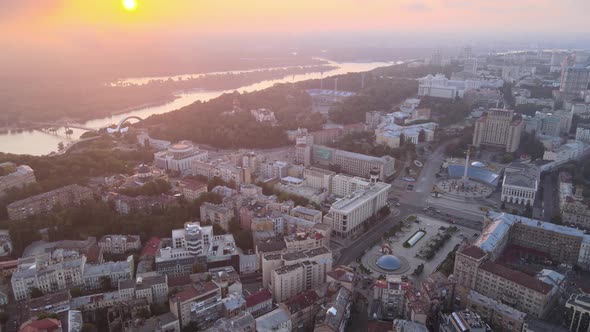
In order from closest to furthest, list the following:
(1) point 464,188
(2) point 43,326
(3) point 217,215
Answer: (2) point 43,326, (3) point 217,215, (1) point 464,188

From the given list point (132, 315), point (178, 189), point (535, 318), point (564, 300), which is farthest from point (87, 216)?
point (564, 300)

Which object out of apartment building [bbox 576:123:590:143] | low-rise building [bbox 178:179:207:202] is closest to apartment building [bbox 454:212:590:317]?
low-rise building [bbox 178:179:207:202]

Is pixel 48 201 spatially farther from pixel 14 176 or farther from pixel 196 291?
pixel 196 291

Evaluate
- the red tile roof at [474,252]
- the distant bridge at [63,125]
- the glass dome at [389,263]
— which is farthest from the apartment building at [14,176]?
the red tile roof at [474,252]

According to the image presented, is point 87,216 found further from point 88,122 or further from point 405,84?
point 405,84

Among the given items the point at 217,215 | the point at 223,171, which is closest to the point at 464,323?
the point at 217,215

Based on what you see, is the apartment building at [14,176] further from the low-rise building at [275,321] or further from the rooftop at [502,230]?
the rooftop at [502,230]
